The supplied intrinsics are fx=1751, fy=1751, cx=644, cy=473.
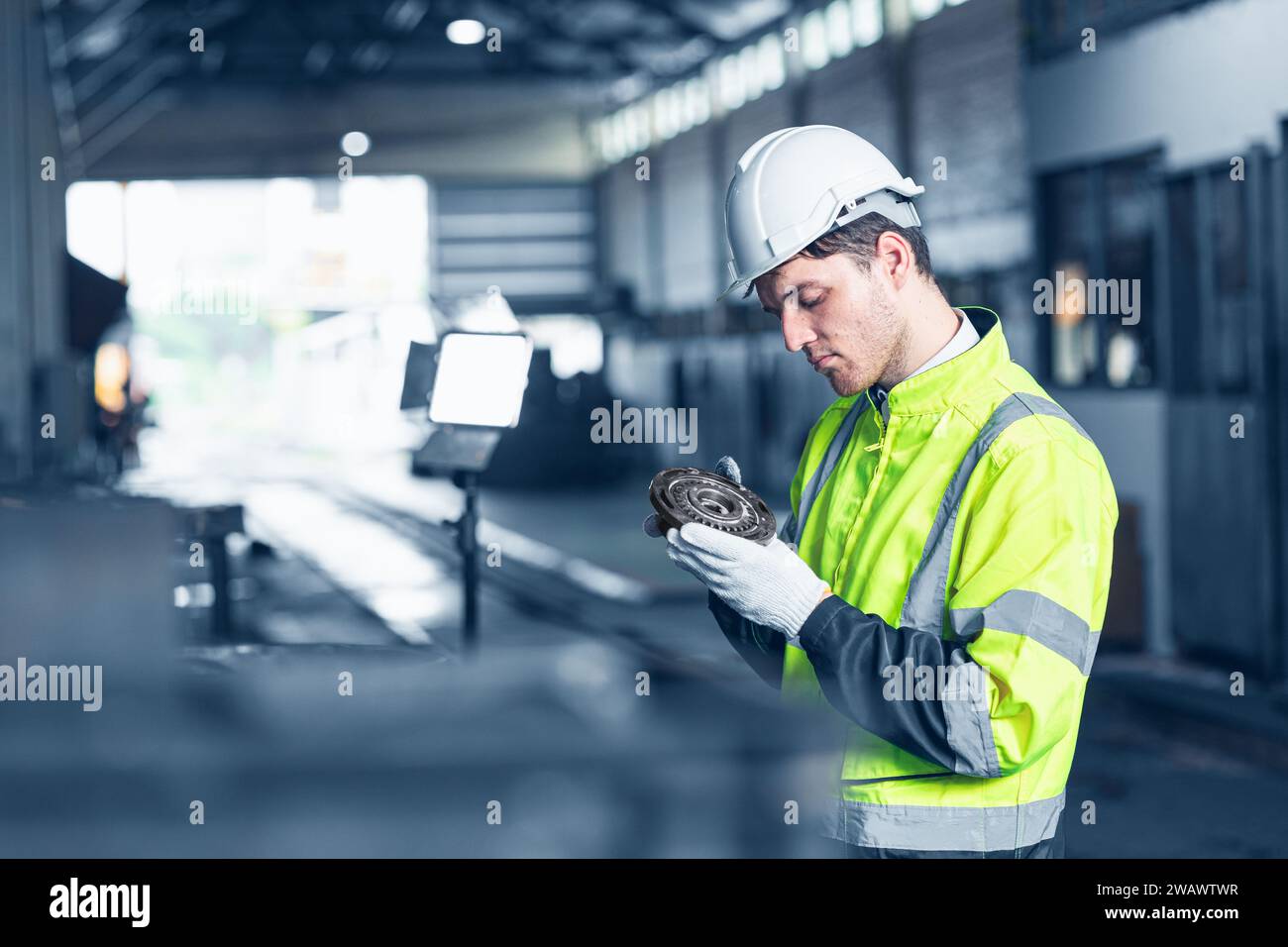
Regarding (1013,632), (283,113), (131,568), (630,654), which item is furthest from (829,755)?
(283,113)

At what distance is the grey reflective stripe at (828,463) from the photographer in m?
2.71

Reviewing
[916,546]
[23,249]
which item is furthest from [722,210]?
[916,546]

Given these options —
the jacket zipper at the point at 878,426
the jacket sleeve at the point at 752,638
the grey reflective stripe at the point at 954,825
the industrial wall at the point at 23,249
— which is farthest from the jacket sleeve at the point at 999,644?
the industrial wall at the point at 23,249

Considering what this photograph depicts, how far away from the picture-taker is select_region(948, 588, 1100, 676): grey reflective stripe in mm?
2188

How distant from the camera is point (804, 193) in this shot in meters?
2.42

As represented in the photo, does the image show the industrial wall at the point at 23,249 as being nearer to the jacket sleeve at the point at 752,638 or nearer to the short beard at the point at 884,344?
the jacket sleeve at the point at 752,638

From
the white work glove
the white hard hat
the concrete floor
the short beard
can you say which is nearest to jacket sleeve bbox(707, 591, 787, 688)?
the white work glove

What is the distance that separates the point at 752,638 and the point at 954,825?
0.45m

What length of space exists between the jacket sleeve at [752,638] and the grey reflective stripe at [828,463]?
6.1 inches

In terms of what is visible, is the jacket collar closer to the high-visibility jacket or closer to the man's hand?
the high-visibility jacket

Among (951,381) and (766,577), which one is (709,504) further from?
(951,381)

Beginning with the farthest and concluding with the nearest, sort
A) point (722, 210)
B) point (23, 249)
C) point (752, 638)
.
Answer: point (722, 210) < point (23, 249) < point (752, 638)

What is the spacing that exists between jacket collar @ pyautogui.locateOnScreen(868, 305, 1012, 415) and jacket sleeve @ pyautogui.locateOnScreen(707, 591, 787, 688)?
420 millimetres

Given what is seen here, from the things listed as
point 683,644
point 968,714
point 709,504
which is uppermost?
point 709,504
